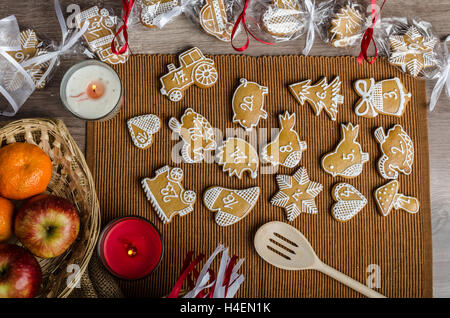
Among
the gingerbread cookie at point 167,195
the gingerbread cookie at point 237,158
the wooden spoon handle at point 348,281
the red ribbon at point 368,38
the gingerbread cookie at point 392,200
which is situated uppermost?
the red ribbon at point 368,38

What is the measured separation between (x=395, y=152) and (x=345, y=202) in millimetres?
170

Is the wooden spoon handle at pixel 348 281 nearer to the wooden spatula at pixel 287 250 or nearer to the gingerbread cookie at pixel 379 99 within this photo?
the wooden spatula at pixel 287 250

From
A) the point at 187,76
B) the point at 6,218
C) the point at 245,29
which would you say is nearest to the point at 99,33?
the point at 187,76

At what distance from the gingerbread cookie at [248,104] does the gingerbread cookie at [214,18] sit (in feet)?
0.44

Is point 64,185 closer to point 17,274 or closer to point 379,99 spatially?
point 17,274

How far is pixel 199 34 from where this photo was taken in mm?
927

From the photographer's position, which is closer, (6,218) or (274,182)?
(6,218)

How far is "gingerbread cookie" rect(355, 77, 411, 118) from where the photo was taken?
2.98 ft

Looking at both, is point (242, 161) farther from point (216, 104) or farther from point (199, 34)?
point (199, 34)

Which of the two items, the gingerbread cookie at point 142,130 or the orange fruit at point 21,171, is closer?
the orange fruit at point 21,171

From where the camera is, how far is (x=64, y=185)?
835mm

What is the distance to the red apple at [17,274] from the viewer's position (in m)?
0.70

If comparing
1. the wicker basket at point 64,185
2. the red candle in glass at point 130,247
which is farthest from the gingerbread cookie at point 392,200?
the wicker basket at point 64,185

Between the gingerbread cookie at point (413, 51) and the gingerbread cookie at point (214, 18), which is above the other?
the gingerbread cookie at point (214, 18)
